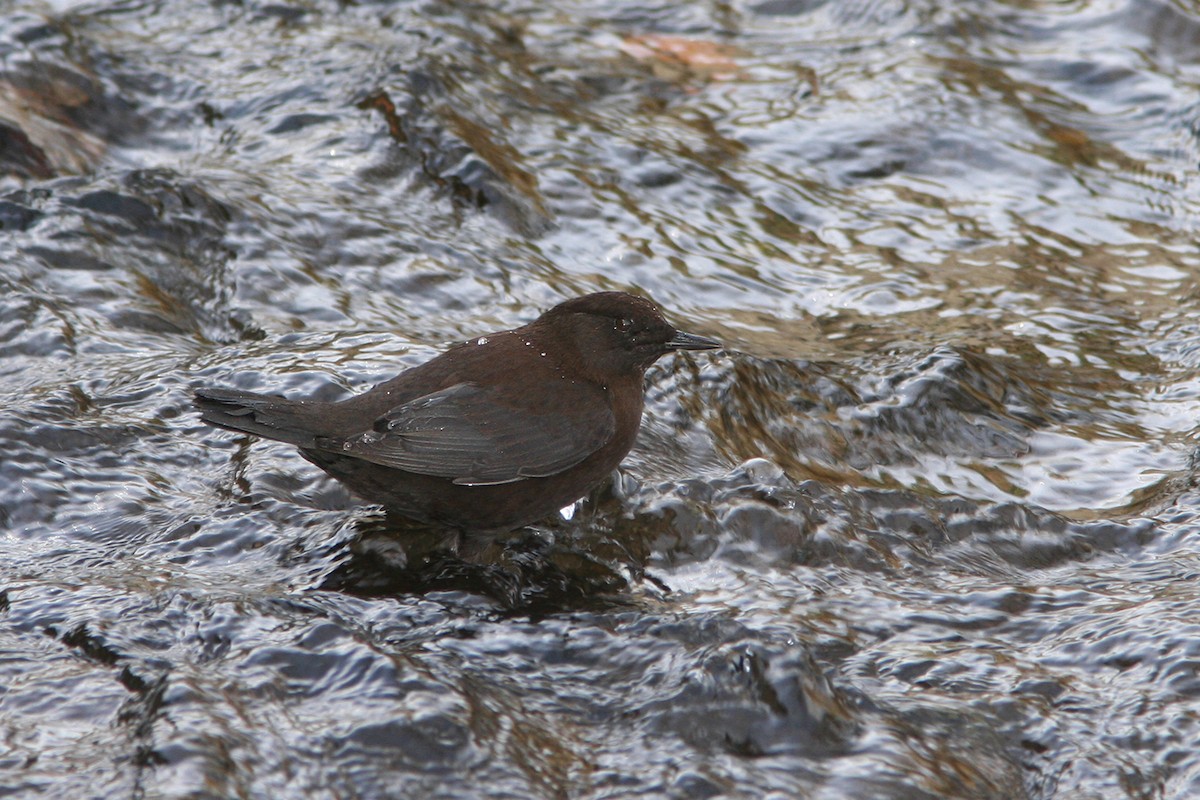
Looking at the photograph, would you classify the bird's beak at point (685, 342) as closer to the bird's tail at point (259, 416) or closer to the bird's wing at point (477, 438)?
the bird's wing at point (477, 438)

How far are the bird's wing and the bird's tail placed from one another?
0.20 feet

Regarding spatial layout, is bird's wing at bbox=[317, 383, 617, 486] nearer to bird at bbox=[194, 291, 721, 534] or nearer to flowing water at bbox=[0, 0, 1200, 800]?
bird at bbox=[194, 291, 721, 534]

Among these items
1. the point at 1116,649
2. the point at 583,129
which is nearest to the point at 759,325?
the point at 583,129

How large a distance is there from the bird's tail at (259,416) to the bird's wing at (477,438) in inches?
2.4

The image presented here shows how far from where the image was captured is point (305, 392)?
4664 millimetres

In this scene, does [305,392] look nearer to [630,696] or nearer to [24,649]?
[24,649]

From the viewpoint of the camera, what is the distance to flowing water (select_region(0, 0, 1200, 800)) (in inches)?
128

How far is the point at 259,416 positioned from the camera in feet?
12.8

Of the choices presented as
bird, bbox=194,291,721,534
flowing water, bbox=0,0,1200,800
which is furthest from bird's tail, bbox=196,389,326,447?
flowing water, bbox=0,0,1200,800

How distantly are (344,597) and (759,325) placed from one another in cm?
251

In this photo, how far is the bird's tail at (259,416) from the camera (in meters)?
3.88

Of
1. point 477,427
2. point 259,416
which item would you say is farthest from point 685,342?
point 259,416

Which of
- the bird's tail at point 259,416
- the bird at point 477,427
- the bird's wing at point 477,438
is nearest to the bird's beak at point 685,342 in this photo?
the bird at point 477,427

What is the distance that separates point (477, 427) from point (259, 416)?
633 mm
